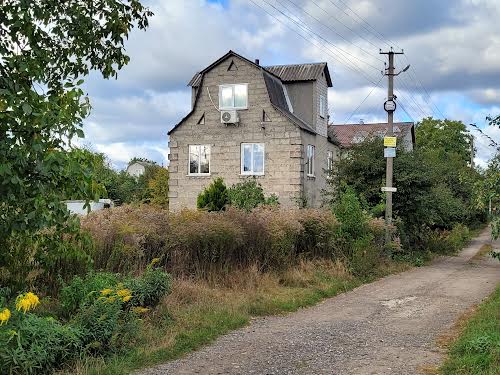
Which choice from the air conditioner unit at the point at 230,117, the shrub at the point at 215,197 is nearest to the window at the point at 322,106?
the air conditioner unit at the point at 230,117

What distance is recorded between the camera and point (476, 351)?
7.21m

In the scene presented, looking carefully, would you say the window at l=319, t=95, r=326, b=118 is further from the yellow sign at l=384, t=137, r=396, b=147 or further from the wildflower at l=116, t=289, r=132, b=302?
the wildflower at l=116, t=289, r=132, b=302

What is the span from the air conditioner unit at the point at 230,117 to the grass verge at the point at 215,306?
13357 millimetres

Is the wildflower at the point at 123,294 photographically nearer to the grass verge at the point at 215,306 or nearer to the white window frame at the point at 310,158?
the grass verge at the point at 215,306

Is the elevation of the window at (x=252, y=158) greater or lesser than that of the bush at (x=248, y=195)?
greater

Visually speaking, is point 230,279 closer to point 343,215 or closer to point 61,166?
point 343,215

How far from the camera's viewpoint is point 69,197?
561 cm

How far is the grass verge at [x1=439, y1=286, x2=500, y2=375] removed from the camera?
6559 millimetres

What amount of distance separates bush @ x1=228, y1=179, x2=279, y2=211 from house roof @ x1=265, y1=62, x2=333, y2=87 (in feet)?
22.4

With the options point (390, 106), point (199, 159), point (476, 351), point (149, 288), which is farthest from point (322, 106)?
point (476, 351)

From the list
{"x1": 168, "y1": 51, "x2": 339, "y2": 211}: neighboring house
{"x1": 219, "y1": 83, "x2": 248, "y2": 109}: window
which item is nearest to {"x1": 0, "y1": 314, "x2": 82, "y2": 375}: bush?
{"x1": 168, "y1": 51, "x2": 339, "y2": 211}: neighboring house

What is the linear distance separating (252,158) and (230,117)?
2.29 metres

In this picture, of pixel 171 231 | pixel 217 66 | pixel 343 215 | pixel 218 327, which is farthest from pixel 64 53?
pixel 217 66

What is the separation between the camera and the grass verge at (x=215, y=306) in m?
6.92
